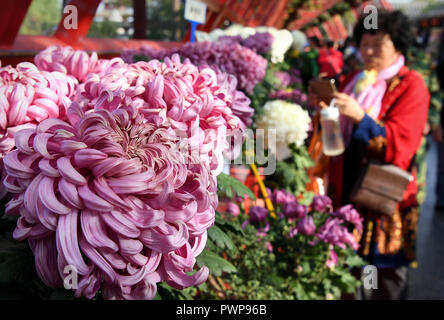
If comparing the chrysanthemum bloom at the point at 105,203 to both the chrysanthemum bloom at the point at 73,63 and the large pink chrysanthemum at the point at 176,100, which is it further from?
the chrysanthemum bloom at the point at 73,63

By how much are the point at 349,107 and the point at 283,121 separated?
83cm

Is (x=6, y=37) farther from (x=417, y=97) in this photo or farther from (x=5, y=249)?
(x=417, y=97)

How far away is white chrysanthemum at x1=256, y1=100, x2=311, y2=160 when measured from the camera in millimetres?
2246

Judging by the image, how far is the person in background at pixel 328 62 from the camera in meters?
5.95

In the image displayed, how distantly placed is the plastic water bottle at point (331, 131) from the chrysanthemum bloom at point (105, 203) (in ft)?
6.75

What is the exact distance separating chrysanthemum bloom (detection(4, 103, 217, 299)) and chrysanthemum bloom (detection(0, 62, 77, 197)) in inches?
5.0

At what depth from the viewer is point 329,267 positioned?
2.07 meters

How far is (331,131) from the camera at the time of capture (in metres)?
2.88

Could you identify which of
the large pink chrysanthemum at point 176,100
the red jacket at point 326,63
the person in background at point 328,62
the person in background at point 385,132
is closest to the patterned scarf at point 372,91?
the person in background at point 385,132

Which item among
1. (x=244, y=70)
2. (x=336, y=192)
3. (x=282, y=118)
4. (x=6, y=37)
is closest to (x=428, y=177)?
(x=336, y=192)

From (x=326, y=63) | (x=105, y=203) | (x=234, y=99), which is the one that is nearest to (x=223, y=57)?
(x=234, y=99)

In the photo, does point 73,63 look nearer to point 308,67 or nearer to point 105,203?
point 105,203

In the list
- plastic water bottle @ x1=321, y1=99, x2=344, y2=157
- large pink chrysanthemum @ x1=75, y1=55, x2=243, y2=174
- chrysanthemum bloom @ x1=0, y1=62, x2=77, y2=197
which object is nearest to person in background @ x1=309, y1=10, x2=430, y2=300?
plastic water bottle @ x1=321, y1=99, x2=344, y2=157

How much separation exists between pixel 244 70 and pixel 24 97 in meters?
0.95
